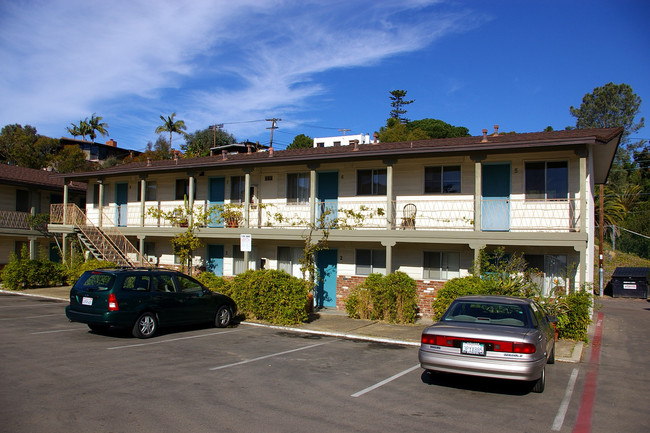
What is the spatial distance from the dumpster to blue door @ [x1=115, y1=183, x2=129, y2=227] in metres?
26.8

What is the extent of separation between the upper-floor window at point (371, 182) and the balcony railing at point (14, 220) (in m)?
18.9

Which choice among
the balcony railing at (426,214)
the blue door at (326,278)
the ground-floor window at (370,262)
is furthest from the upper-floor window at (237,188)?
the ground-floor window at (370,262)

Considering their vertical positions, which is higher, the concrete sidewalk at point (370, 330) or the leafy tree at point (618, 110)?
the leafy tree at point (618, 110)

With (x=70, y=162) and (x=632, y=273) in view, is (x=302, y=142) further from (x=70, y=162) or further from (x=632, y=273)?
(x=632, y=273)

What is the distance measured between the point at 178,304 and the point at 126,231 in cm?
1202

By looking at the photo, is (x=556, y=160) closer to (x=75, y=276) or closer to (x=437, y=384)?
(x=437, y=384)

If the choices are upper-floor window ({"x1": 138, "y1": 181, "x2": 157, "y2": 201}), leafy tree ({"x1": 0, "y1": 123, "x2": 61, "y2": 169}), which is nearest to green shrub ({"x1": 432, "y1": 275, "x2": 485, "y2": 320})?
upper-floor window ({"x1": 138, "y1": 181, "x2": 157, "y2": 201})

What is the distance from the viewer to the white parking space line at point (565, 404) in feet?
21.2

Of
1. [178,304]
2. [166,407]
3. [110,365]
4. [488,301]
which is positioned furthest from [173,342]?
[488,301]

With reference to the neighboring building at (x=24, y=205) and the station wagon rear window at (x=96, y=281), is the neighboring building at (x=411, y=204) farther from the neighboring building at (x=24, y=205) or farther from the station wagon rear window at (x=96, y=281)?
the station wagon rear window at (x=96, y=281)

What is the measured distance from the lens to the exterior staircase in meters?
Answer: 22.4

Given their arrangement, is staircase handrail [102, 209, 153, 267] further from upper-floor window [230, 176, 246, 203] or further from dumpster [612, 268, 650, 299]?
dumpster [612, 268, 650, 299]

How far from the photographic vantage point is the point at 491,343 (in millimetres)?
7305

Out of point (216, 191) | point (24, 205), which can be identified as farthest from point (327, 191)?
point (24, 205)
